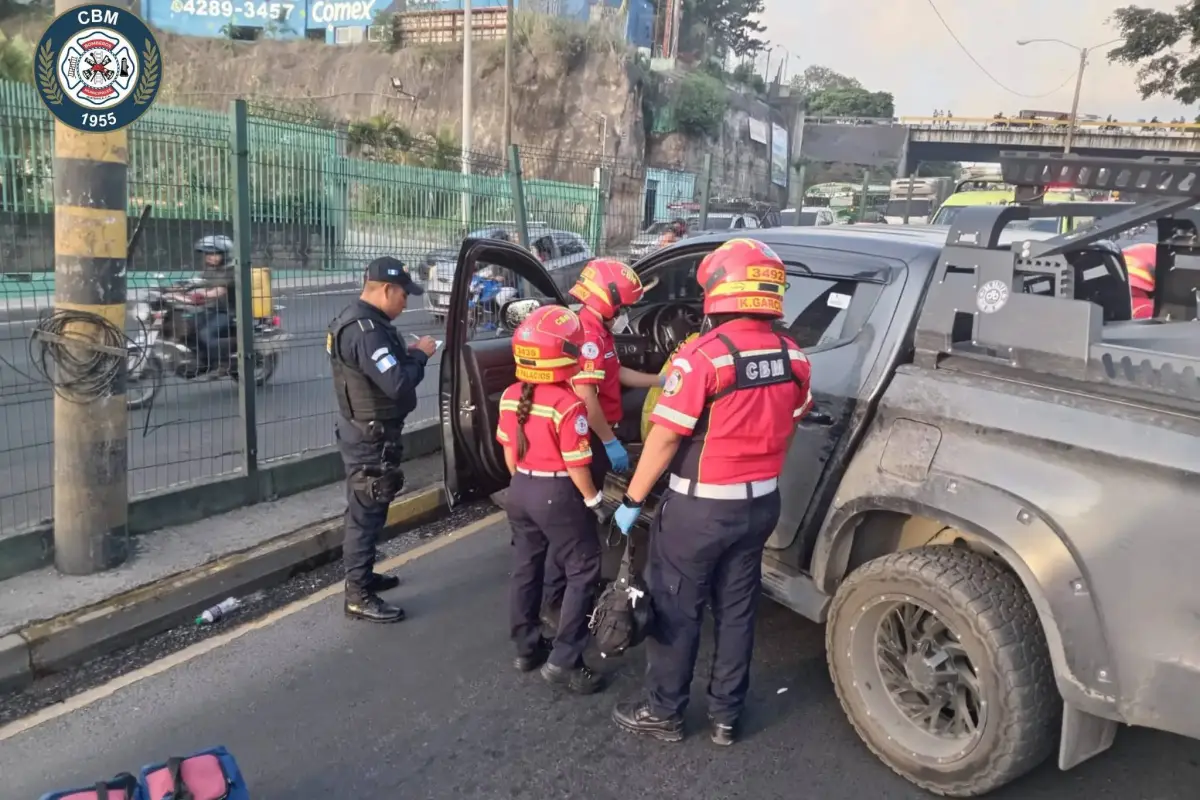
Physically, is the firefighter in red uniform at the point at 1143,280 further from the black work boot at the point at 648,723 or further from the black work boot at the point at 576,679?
the black work boot at the point at 576,679

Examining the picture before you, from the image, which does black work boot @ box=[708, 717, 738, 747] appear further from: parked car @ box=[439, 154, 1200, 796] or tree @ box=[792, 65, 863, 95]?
tree @ box=[792, 65, 863, 95]

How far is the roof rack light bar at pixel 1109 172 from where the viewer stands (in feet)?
8.70

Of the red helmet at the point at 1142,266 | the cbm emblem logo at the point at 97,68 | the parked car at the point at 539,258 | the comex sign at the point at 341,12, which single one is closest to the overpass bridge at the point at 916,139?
the comex sign at the point at 341,12

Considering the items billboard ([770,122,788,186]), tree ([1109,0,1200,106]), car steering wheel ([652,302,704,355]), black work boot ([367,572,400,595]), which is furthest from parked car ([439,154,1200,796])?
billboard ([770,122,788,186])

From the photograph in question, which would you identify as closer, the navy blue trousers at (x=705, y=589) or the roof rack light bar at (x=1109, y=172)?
the roof rack light bar at (x=1109, y=172)

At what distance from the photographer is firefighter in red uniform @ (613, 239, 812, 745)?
115 inches

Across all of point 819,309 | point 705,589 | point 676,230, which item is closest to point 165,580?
point 705,589

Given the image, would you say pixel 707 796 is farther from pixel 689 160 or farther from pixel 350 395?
pixel 689 160

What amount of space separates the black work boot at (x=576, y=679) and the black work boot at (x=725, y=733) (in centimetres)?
54

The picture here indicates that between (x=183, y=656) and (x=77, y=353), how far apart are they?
1394 mm

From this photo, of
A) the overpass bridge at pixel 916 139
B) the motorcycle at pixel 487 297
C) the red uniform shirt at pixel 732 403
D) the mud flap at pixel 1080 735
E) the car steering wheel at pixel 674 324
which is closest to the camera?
the mud flap at pixel 1080 735

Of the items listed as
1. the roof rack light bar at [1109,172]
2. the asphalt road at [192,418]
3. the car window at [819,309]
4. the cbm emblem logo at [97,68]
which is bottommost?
the asphalt road at [192,418]

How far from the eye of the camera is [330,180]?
5.36 m

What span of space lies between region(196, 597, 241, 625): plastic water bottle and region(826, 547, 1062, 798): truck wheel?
280 cm
